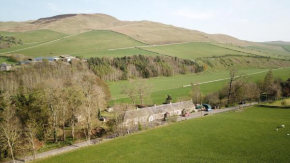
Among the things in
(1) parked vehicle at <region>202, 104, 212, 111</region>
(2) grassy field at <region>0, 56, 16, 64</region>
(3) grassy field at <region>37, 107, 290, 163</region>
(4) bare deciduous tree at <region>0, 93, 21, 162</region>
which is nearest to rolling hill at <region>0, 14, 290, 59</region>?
(2) grassy field at <region>0, 56, 16, 64</region>

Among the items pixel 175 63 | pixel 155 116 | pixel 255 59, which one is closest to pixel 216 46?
pixel 255 59

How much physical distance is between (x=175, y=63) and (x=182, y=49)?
1453 inches

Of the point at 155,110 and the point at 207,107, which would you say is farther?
the point at 207,107

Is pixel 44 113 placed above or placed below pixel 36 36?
below

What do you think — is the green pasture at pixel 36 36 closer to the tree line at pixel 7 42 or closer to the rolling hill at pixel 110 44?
the rolling hill at pixel 110 44

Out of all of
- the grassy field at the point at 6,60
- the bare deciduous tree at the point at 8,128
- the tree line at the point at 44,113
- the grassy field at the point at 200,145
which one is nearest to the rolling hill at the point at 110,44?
the grassy field at the point at 6,60

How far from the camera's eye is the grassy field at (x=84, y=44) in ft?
404

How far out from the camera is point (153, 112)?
51.6 m

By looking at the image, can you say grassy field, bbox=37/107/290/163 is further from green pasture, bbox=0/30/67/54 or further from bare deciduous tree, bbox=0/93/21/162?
green pasture, bbox=0/30/67/54

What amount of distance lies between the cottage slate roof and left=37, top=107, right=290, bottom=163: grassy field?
9.35 meters

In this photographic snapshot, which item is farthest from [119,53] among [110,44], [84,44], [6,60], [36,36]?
[36,36]

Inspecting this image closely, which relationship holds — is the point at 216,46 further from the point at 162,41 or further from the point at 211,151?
the point at 211,151

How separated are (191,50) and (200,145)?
12892cm

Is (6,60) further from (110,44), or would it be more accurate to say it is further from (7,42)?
(110,44)
